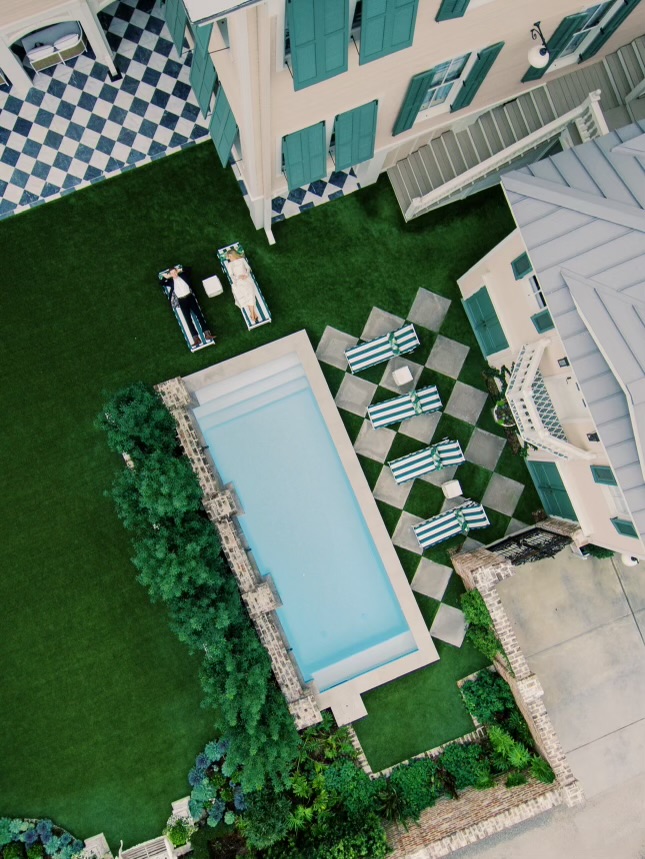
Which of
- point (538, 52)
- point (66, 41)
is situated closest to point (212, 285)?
point (66, 41)

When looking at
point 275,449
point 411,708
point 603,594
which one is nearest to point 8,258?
point 275,449

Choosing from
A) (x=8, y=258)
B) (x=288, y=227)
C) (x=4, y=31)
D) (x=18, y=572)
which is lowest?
(x=18, y=572)

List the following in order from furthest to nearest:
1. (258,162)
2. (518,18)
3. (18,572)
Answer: (18,572) → (258,162) → (518,18)

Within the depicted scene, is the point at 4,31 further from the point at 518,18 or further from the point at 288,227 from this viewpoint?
the point at 518,18

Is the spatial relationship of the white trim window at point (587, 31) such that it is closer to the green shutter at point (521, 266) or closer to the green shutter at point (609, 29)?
the green shutter at point (609, 29)

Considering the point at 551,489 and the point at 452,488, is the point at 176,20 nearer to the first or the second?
the point at 452,488

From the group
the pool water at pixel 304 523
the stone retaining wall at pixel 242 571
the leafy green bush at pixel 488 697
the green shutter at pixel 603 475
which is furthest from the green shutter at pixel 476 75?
the leafy green bush at pixel 488 697
